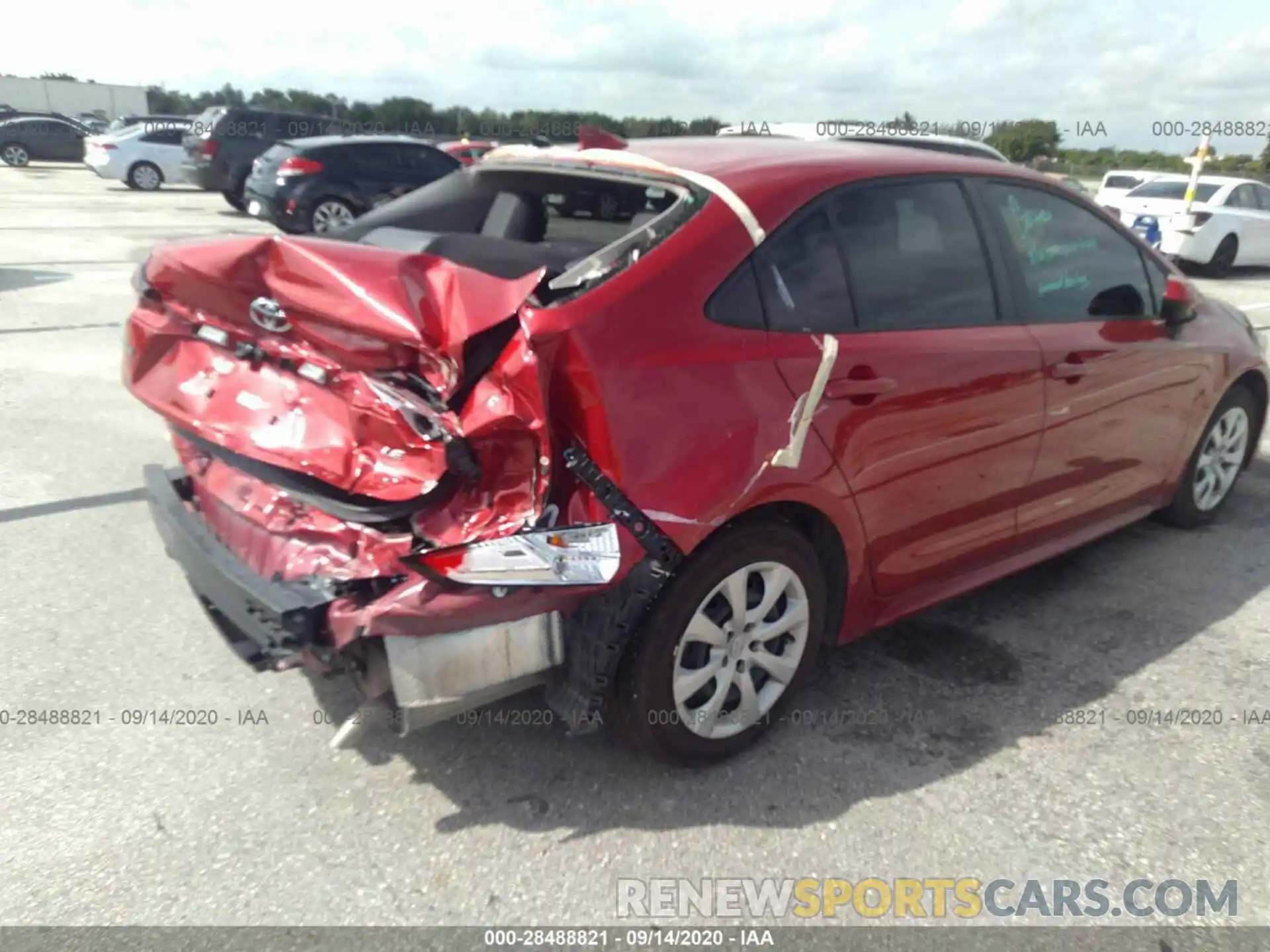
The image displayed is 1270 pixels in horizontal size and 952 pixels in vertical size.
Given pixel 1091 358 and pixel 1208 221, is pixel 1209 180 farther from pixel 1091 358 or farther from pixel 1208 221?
pixel 1091 358

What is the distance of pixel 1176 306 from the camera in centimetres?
418

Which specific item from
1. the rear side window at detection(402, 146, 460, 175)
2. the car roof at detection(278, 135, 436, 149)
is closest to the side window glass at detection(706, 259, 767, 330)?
the car roof at detection(278, 135, 436, 149)

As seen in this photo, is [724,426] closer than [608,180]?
Yes

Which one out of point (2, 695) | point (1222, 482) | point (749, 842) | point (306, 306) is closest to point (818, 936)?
point (749, 842)

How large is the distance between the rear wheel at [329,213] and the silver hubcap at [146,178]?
11961mm

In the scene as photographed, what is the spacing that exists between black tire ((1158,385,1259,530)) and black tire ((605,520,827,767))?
2.64 metres

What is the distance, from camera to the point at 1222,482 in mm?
4961

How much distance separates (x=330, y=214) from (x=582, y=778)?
1185 centimetres

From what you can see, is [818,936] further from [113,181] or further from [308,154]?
[113,181]

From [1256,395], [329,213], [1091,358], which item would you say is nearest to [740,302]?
[1091,358]

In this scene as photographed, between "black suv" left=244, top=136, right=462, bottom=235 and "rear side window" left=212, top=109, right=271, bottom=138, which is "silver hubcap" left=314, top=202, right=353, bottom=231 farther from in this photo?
"rear side window" left=212, top=109, right=271, bottom=138

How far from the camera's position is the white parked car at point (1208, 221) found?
1435 centimetres

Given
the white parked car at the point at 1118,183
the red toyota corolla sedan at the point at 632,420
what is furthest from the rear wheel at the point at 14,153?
the red toyota corolla sedan at the point at 632,420

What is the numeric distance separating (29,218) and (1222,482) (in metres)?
17.0
